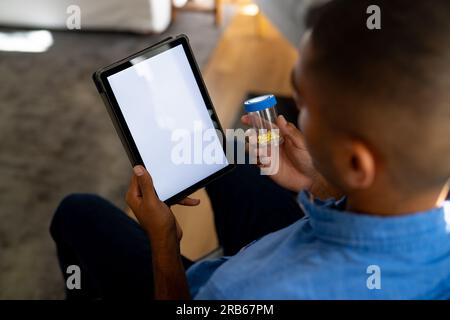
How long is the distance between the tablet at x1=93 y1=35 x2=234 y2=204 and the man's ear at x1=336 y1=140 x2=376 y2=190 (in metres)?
0.35

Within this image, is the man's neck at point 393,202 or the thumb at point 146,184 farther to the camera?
the thumb at point 146,184

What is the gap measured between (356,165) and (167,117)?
15.2 inches

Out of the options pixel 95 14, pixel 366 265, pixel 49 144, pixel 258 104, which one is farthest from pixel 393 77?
pixel 95 14

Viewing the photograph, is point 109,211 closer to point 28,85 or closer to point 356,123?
point 356,123

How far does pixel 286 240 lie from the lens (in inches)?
23.1

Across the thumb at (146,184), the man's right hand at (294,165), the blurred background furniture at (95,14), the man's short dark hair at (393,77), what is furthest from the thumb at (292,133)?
the blurred background furniture at (95,14)

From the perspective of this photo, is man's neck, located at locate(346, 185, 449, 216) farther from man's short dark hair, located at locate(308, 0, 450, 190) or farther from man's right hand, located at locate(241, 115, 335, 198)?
man's right hand, located at locate(241, 115, 335, 198)

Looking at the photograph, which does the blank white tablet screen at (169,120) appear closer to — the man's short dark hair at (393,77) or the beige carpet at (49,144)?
the man's short dark hair at (393,77)

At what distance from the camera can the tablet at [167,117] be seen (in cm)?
74

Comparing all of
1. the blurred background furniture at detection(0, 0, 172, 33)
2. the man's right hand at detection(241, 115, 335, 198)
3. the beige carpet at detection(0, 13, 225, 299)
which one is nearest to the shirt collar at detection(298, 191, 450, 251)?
the man's right hand at detection(241, 115, 335, 198)

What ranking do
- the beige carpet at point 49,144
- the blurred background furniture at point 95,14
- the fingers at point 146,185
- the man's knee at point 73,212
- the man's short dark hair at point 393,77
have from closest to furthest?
the man's short dark hair at point 393,77
the fingers at point 146,185
the man's knee at point 73,212
the beige carpet at point 49,144
the blurred background furniture at point 95,14

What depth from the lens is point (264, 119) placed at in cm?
86

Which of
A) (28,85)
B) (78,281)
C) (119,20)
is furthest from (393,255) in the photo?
(119,20)

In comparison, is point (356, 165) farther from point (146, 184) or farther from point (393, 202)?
point (146, 184)
